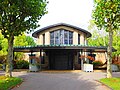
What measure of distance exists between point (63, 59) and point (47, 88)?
24.0 m

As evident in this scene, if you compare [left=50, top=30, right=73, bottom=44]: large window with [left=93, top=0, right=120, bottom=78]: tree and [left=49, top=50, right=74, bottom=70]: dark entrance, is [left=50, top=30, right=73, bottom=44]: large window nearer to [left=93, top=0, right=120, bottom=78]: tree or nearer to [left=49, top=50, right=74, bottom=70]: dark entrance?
[left=49, top=50, right=74, bottom=70]: dark entrance

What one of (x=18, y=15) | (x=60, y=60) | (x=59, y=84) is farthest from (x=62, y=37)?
(x=59, y=84)

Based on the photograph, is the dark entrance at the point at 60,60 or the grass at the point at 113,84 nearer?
the grass at the point at 113,84

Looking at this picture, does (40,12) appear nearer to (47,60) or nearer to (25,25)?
(25,25)

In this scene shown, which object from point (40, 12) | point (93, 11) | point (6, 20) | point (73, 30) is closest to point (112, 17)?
point (93, 11)

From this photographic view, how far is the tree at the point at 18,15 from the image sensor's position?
74.3 feet

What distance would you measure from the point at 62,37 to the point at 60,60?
3.50m

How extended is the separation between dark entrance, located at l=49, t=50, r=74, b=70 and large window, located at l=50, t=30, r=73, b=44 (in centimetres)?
177

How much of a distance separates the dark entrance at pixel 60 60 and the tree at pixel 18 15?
668 inches

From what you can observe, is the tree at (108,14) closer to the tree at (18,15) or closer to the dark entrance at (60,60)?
the tree at (18,15)

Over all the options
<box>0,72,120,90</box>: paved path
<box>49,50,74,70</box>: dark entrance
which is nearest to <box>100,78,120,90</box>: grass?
<box>0,72,120,90</box>: paved path

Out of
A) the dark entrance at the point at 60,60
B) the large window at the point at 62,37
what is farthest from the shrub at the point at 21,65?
the large window at the point at 62,37

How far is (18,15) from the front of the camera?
23.9 meters

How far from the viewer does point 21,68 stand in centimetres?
3997
